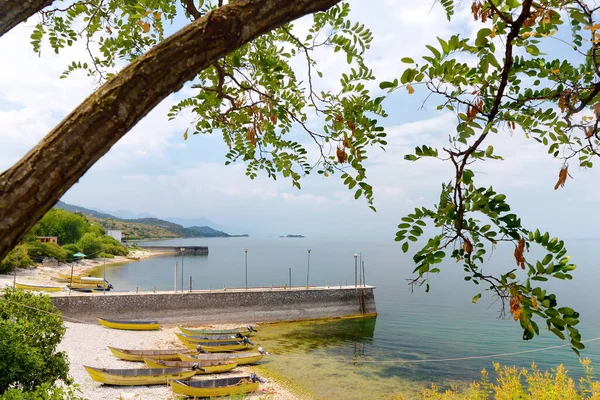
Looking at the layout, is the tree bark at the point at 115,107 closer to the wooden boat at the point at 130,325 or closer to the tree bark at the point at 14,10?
the tree bark at the point at 14,10

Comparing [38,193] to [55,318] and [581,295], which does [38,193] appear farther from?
[581,295]

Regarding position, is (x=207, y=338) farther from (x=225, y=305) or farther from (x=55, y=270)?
(x=55, y=270)

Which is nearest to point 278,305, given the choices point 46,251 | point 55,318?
point 55,318

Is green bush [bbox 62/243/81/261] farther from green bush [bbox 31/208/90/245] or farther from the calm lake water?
the calm lake water

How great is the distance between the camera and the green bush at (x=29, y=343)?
8.16 m

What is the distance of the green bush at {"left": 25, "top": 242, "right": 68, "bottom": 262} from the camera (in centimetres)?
5578

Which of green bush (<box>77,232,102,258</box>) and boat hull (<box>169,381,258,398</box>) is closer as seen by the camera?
boat hull (<box>169,381,258,398</box>)

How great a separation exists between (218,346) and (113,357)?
583 cm

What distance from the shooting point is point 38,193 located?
1.54 meters

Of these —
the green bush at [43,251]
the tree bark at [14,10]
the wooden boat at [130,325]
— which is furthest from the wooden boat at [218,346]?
the green bush at [43,251]

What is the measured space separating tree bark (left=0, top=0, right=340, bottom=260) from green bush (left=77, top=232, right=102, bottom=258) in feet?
254

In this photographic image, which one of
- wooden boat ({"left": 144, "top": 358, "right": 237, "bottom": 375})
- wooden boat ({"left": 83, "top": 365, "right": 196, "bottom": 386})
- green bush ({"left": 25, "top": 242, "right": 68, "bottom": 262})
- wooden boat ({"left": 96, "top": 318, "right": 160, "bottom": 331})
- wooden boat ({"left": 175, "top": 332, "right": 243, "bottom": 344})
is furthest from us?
green bush ({"left": 25, "top": 242, "right": 68, "bottom": 262})

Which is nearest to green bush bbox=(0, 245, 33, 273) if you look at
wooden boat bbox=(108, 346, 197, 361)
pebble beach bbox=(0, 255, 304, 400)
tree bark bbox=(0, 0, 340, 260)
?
pebble beach bbox=(0, 255, 304, 400)

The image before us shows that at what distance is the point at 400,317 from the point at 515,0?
130ft
